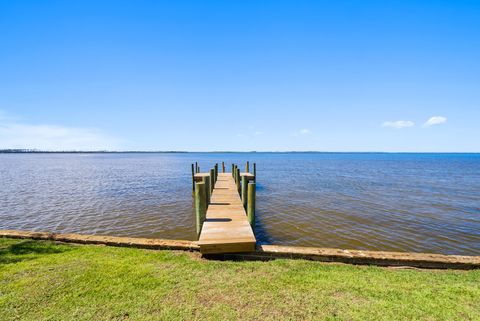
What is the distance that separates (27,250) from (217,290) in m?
5.41

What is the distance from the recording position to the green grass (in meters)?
3.70

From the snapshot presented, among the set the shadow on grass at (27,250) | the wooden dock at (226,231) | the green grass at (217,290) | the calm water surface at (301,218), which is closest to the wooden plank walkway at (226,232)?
the wooden dock at (226,231)

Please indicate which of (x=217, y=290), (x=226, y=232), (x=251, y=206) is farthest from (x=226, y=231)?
(x=217, y=290)

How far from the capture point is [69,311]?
369 cm

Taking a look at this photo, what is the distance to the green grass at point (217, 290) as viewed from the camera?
3695 millimetres

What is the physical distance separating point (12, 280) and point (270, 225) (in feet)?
29.4

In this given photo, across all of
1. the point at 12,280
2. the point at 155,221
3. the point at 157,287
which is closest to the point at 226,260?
the point at 157,287

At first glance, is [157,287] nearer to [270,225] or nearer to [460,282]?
[460,282]

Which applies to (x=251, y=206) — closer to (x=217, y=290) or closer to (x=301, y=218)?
(x=217, y=290)

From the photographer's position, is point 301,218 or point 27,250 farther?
point 301,218

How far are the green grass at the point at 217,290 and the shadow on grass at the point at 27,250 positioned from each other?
7cm

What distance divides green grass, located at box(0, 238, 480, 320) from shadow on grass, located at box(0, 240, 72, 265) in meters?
0.07

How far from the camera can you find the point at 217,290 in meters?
4.35

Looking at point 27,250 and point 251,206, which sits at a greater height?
point 251,206
